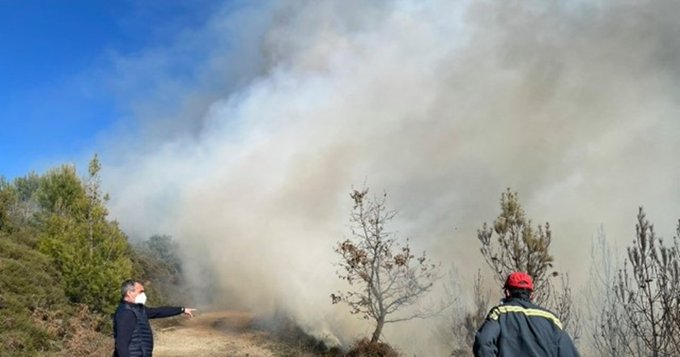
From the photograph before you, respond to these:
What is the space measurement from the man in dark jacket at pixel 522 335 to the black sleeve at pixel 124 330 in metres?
4.24

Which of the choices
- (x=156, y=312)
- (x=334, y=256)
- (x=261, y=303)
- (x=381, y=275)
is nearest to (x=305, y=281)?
(x=334, y=256)

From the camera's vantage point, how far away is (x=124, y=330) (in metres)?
6.77

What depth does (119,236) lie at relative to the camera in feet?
76.9

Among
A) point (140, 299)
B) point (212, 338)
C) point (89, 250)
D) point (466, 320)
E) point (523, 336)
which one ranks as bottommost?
point (212, 338)

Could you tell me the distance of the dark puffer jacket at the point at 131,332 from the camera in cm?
673

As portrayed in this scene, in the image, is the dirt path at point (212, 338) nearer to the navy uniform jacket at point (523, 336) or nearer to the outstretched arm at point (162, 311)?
the outstretched arm at point (162, 311)

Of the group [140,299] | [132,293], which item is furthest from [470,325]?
[132,293]

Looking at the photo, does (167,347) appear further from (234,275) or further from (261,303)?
(234,275)

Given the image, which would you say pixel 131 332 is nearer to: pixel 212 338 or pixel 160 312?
pixel 160 312

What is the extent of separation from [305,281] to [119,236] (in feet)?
31.5

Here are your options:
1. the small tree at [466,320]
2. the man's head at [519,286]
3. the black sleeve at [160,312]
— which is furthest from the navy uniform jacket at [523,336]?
the small tree at [466,320]

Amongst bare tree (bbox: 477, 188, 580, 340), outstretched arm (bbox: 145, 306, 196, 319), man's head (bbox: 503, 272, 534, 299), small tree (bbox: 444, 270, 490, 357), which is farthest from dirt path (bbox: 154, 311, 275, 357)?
man's head (bbox: 503, 272, 534, 299)

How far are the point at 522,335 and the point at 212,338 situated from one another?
75.2 feet

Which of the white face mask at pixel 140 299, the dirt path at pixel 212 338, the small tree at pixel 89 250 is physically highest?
the small tree at pixel 89 250
